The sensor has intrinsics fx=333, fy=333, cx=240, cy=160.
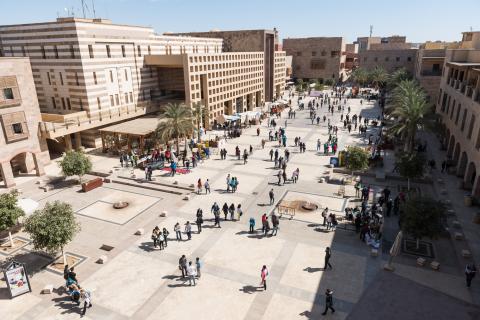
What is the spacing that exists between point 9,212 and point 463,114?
3887 cm

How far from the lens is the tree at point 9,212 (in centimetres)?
2069

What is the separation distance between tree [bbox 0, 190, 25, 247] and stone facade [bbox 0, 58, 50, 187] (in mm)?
11258

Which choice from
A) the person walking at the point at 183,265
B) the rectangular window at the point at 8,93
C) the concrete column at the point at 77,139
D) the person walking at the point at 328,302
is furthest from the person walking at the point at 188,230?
the concrete column at the point at 77,139

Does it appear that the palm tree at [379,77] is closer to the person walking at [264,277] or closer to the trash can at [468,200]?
the trash can at [468,200]

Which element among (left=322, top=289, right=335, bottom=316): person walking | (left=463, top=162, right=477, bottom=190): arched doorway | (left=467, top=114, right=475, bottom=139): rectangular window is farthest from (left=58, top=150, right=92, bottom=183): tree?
(left=467, top=114, right=475, bottom=139): rectangular window

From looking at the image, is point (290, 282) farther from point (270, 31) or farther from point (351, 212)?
point (270, 31)

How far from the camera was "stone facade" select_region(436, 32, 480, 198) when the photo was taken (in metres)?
27.8

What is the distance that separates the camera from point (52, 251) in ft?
63.1

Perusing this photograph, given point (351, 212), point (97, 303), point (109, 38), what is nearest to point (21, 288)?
point (97, 303)

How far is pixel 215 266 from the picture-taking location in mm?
19109

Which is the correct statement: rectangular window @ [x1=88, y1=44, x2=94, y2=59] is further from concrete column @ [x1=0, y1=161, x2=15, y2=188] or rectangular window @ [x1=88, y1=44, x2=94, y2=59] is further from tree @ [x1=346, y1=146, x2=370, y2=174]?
tree @ [x1=346, y1=146, x2=370, y2=174]

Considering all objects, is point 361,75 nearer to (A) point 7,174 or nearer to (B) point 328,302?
(A) point 7,174

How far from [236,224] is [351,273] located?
864 cm

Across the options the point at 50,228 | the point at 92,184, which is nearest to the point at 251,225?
the point at 50,228
